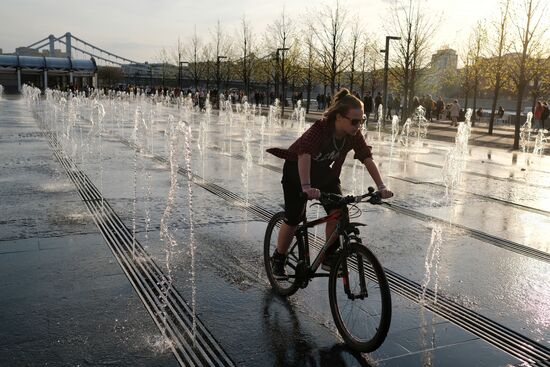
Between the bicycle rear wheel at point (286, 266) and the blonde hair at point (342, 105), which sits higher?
the blonde hair at point (342, 105)

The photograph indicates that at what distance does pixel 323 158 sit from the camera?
14.0 ft

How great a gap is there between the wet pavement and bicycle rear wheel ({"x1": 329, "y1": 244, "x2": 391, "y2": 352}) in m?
0.14

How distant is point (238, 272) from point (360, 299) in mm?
1772

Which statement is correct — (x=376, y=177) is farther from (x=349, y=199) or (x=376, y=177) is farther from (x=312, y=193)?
(x=312, y=193)

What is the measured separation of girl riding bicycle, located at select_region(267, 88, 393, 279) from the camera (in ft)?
13.1

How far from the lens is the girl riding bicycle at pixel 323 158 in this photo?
400 centimetres

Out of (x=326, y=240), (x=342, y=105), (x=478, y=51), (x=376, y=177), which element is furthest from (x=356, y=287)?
(x=478, y=51)

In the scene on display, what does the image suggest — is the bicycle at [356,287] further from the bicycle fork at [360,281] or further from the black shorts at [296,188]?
the black shorts at [296,188]

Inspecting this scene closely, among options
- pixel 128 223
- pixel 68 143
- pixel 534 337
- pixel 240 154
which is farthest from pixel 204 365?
pixel 68 143

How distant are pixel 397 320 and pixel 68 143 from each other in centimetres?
1348

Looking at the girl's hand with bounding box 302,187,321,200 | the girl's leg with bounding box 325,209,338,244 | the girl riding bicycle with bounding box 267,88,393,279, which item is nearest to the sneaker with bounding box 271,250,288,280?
the girl riding bicycle with bounding box 267,88,393,279

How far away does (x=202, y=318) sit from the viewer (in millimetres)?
4223

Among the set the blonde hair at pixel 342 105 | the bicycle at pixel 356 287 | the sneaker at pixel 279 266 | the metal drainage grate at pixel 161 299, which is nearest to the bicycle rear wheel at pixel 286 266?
the sneaker at pixel 279 266

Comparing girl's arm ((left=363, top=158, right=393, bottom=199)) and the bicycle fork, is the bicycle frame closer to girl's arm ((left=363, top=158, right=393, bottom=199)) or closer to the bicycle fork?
the bicycle fork
